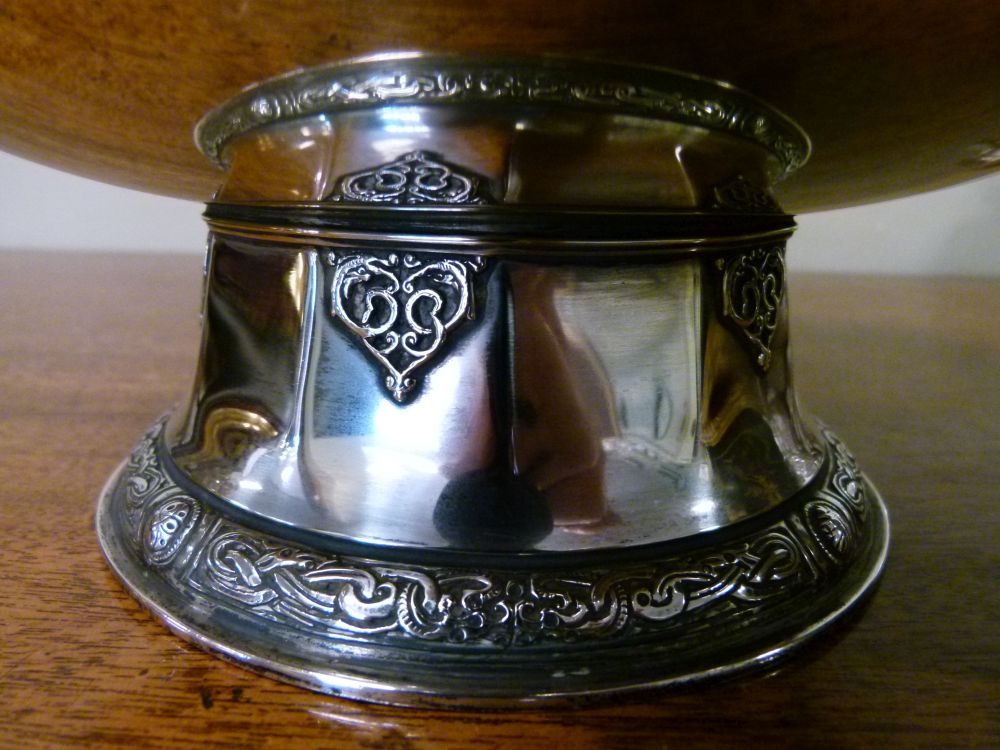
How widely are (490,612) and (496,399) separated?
94mm

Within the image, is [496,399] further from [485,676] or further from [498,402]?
[485,676]

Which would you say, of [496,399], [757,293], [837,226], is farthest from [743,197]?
[837,226]

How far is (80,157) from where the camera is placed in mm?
477

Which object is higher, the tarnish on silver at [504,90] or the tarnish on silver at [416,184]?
the tarnish on silver at [504,90]

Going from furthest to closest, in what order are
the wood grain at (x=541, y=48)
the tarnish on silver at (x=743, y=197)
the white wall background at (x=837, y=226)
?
the white wall background at (x=837, y=226)
the tarnish on silver at (x=743, y=197)
the wood grain at (x=541, y=48)

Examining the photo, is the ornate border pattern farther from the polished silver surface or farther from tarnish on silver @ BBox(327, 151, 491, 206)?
tarnish on silver @ BBox(327, 151, 491, 206)

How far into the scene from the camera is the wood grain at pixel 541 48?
0.87 feet

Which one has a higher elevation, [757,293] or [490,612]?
[757,293]

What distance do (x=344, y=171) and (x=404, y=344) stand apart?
83mm

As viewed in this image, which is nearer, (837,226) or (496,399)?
(496,399)

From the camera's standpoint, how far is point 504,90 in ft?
1.06

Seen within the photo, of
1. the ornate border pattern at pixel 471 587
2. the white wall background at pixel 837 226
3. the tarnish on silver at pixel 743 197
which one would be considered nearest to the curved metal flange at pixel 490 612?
the ornate border pattern at pixel 471 587

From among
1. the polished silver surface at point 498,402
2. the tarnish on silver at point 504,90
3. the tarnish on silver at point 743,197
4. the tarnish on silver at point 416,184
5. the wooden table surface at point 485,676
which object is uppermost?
the tarnish on silver at point 504,90

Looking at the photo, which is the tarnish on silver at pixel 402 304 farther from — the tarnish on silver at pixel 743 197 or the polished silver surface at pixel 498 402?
the tarnish on silver at pixel 743 197
